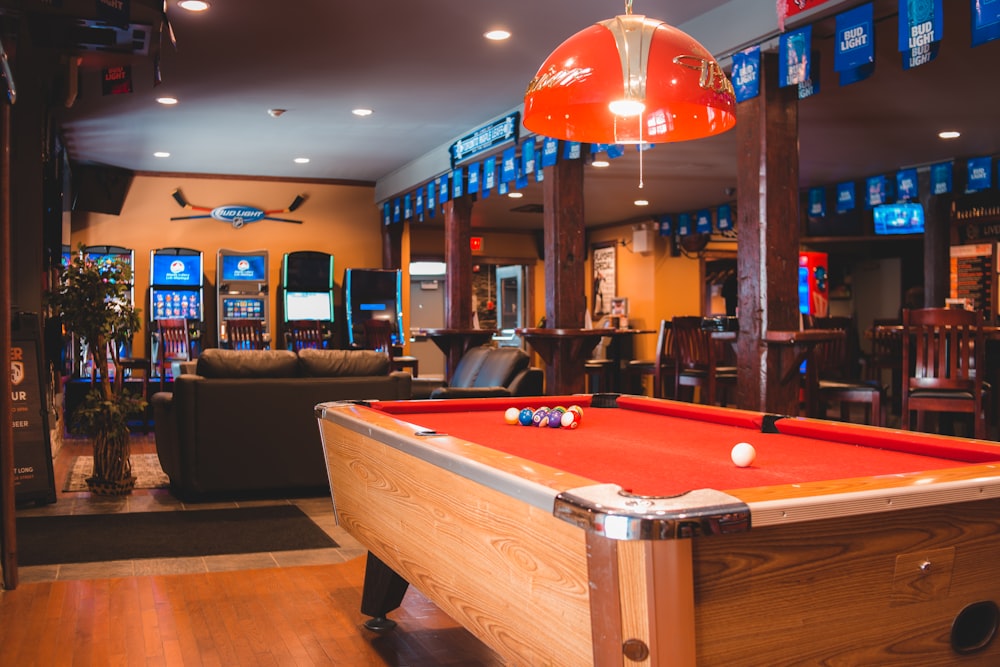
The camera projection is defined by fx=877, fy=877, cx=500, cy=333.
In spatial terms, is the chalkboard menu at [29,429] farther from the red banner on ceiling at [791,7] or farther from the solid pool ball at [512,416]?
the red banner on ceiling at [791,7]

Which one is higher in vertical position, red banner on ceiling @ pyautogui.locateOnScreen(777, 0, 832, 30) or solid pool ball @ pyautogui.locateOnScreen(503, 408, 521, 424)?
red banner on ceiling @ pyautogui.locateOnScreen(777, 0, 832, 30)

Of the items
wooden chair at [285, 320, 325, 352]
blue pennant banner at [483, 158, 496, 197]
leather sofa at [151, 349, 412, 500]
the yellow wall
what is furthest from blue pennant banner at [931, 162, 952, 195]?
wooden chair at [285, 320, 325, 352]

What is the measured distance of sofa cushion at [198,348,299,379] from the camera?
18.3 feet

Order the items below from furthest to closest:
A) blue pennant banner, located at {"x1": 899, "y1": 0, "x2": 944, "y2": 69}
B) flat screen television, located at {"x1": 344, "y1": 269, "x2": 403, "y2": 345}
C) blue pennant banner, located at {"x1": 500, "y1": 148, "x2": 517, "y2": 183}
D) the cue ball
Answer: flat screen television, located at {"x1": 344, "y1": 269, "x2": 403, "y2": 345} → blue pennant banner, located at {"x1": 500, "y1": 148, "x2": 517, "y2": 183} → blue pennant banner, located at {"x1": 899, "y1": 0, "x2": 944, "y2": 69} → the cue ball

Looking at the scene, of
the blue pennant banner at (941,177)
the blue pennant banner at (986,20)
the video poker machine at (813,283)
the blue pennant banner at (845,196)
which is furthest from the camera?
the video poker machine at (813,283)

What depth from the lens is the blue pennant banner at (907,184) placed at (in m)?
9.71

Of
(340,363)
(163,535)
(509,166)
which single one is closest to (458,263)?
(509,166)

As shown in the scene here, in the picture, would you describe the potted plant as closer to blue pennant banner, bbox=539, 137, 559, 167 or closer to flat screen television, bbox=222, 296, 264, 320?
blue pennant banner, bbox=539, 137, 559, 167

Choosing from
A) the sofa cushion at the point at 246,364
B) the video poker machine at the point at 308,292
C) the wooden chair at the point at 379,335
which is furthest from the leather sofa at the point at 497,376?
the video poker machine at the point at 308,292

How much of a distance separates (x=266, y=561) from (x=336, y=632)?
3.63ft

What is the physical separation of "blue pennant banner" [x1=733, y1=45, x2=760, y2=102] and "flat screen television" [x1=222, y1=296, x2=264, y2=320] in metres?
7.11

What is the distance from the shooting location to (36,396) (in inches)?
210

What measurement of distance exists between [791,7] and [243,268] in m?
7.64

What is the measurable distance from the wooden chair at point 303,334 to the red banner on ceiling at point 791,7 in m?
7.27
